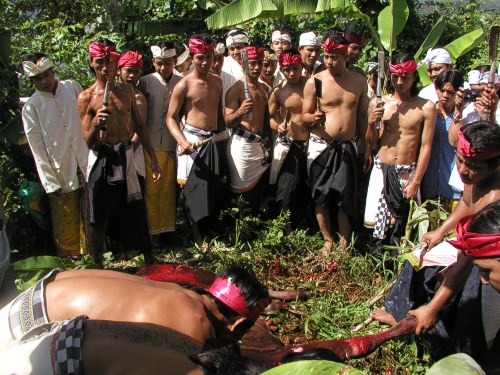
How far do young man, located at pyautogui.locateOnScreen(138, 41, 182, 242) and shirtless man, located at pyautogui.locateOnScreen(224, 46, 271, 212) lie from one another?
611 mm

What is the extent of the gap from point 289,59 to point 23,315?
3604 millimetres

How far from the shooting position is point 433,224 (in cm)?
443

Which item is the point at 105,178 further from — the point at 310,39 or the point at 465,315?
the point at 465,315

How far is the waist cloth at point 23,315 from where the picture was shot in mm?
2717

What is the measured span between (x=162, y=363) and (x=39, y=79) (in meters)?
3.66

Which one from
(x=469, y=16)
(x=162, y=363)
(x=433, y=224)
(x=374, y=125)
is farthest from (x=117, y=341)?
(x=469, y=16)

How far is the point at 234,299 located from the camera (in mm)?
3002

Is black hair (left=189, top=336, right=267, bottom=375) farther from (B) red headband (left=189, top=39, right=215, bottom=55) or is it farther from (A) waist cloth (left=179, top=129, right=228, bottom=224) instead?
(B) red headband (left=189, top=39, right=215, bottom=55)

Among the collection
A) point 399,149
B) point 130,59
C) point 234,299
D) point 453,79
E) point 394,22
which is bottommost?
point 234,299

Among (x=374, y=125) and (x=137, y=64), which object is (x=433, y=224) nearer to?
(x=374, y=125)

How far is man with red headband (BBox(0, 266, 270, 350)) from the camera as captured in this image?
105 inches

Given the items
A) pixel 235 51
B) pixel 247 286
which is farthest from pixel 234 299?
pixel 235 51

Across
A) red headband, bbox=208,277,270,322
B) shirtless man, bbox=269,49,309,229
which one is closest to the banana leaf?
red headband, bbox=208,277,270,322

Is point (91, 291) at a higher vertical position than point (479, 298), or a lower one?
higher
